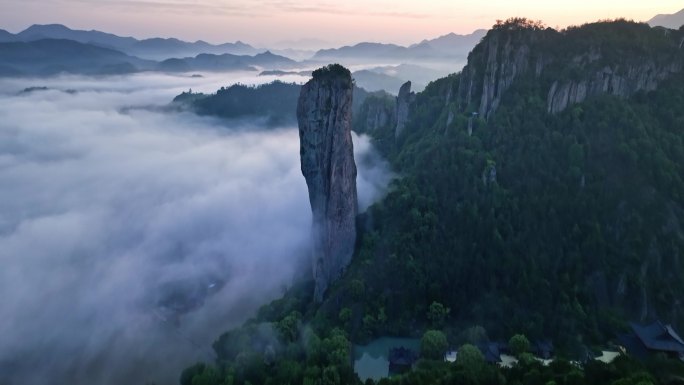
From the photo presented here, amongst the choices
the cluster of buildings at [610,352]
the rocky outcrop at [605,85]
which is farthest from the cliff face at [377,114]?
the cluster of buildings at [610,352]

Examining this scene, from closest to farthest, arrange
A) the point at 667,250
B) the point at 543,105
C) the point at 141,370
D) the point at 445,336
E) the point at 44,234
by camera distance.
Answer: the point at 445,336, the point at 667,250, the point at 141,370, the point at 543,105, the point at 44,234

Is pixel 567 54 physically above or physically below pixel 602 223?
above

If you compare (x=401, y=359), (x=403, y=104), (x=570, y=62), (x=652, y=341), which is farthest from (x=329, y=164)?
(x=652, y=341)

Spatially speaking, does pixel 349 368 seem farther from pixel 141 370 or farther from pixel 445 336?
pixel 141 370

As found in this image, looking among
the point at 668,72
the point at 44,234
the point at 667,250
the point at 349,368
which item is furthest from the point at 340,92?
the point at 44,234

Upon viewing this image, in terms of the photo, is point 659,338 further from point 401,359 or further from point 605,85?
point 605,85

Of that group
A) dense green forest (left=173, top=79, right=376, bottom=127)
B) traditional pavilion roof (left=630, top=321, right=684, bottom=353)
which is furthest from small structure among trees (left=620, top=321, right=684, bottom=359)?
dense green forest (left=173, top=79, right=376, bottom=127)

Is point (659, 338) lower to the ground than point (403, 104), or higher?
lower
